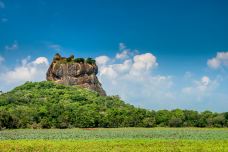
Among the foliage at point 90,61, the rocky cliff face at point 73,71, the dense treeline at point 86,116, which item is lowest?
the dense treeline at point 86,116

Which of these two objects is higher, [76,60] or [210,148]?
[76,60]

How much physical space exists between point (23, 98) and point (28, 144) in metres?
77.9

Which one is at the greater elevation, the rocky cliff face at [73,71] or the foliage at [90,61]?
the foliage at [90,61]

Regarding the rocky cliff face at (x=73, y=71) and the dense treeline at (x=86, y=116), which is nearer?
the dense treeline at (x=86, y=116)

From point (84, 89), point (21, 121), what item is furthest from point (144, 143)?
point (84, 89)

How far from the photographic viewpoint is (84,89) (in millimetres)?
136875

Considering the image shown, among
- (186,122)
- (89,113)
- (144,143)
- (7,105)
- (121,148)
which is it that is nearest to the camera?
(121,148)

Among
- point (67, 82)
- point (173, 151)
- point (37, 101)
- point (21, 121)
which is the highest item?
point (67, 82)

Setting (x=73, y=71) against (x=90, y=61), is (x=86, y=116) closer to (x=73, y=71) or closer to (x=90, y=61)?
(x=73, y=71)

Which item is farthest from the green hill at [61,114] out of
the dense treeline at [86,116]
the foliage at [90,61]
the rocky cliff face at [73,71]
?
the foliage at [90,61]

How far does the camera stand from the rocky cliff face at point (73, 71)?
138 meters

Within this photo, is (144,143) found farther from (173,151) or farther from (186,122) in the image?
(186,122)

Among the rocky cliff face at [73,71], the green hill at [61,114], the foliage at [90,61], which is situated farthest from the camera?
the foliage at [90,61]

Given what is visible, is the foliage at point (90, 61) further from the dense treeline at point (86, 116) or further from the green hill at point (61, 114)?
the dense treeline at point (86, 116)
